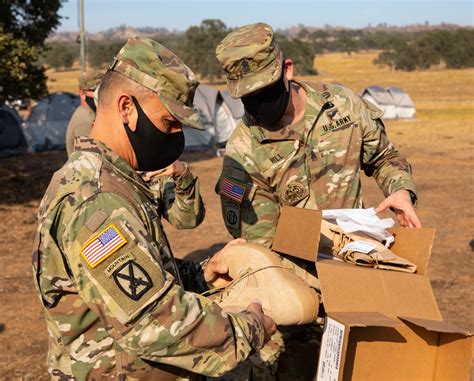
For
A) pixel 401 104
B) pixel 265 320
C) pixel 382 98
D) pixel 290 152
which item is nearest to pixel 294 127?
pixel 290 152

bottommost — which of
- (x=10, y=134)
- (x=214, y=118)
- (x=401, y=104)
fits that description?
(x=10, y=134)

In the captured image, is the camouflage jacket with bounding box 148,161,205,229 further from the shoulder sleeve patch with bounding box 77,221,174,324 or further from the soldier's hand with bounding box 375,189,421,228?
the shoulder sleeve patch with bounding box 77,221,174,324

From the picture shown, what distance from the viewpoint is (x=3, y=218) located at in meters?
10.7

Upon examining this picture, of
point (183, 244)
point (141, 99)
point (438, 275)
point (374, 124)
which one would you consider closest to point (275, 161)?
point (374, 124)

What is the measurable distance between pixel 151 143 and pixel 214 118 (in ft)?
50.1

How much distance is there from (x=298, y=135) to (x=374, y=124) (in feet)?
1.49

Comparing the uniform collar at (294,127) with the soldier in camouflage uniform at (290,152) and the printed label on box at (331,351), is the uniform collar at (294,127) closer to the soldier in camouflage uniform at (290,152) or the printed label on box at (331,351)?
the soldier in camouflage uniform at (290,152)

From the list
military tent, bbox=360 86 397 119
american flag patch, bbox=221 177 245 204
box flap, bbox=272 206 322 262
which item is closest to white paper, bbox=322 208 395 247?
box flap, bbox=272 206 322 262

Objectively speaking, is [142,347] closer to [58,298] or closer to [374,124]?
[58,298]

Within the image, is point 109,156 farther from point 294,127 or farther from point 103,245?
point 294,127

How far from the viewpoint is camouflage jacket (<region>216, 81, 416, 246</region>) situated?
11.3ft

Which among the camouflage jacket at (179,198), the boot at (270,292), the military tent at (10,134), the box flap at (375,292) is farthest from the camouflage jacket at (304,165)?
the military tent at (10,134)

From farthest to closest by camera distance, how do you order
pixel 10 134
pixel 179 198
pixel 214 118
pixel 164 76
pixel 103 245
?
pixel 214 118, pixel 10 134, pixel 179 198, pixel 164 76, pixel 103 245

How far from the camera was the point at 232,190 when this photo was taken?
343cm
